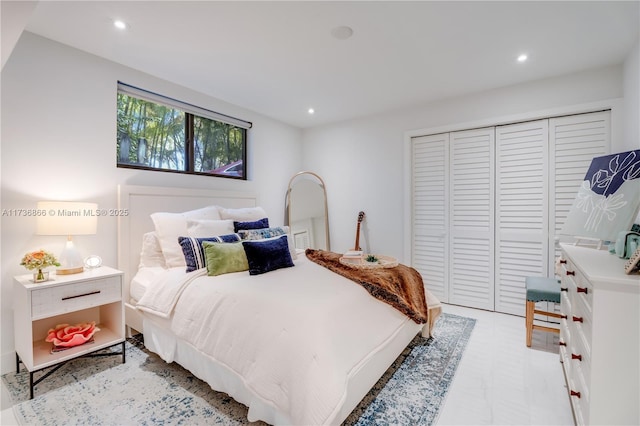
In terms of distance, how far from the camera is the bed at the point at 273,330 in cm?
138

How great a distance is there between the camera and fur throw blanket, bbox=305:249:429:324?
6.55 ft

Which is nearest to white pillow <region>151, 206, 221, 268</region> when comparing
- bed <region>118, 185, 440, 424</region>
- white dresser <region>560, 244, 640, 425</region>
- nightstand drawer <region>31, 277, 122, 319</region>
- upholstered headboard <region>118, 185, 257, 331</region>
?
bed <region>118, 185, 440, 424</region>

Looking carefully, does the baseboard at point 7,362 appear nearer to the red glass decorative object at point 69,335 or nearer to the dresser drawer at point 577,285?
the red glass decorative object at point 69,335

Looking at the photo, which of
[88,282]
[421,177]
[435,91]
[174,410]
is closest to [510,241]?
[421,177]

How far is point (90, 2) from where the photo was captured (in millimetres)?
1880

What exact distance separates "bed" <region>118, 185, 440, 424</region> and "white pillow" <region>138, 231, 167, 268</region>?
0.7 inches

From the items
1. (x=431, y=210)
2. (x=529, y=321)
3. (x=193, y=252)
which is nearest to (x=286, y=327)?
(x=193, y=252)

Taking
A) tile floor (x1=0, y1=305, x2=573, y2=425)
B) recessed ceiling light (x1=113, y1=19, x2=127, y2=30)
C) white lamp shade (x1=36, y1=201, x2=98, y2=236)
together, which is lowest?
tile floor (x1=0, y1=305, x2=573, y2=425)

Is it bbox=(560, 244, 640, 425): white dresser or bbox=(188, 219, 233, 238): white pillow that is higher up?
bbox=(188, 219, 233, 238): white pillow

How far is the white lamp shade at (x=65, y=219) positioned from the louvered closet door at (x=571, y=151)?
4249 mm

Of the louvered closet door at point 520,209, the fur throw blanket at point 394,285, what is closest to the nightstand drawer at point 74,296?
the fur throw blanket at point 394,285

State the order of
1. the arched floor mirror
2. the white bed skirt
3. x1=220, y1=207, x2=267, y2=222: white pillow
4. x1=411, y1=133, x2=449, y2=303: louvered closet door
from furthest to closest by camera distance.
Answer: the arched floor mirror → x1=411, y1=133, x2=449, y2=303: louvered closet door → x1=220, y1=207, x2=267, y2=222: white pillow → the white bed skirt

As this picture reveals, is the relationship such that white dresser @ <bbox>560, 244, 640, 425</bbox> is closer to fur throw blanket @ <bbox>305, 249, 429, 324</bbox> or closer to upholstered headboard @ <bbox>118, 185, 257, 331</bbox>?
fur throw blanket @ <bbox>305, 249, 429, 324</bbox>

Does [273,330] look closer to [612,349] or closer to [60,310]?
[612,349]
